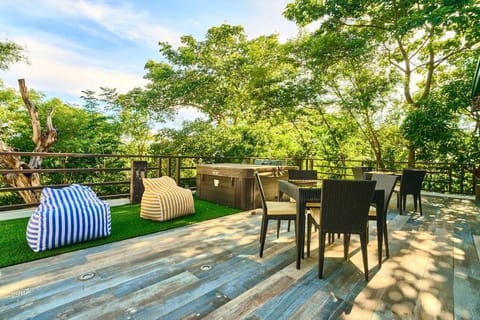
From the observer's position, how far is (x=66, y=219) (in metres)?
2.46

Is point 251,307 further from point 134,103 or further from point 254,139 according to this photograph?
point 134,103

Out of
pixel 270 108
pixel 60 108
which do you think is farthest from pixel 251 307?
pixel 60 108

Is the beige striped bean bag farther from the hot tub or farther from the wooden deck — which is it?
the hot tub

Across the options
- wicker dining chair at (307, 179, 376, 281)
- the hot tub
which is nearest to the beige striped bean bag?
the hot tub

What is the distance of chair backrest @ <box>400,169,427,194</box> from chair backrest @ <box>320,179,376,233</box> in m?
2.86

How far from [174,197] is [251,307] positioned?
231 centimetres

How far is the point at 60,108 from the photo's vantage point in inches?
403

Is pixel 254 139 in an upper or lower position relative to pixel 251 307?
upper

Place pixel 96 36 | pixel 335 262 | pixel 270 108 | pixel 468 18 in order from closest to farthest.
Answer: pixel 335 262
pixel 468 18
pixel 96 36
pixel 270 108

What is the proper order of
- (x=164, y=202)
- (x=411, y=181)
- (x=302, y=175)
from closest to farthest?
(x=164, y=202) < (x=302, y=175) < (x=411, y=181)

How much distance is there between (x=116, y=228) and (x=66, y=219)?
719mm

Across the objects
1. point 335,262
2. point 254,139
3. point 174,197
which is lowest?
point 335,262

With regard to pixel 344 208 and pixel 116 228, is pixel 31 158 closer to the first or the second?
pixel 116 228

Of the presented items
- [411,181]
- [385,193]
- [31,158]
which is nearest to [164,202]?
[385,193]
